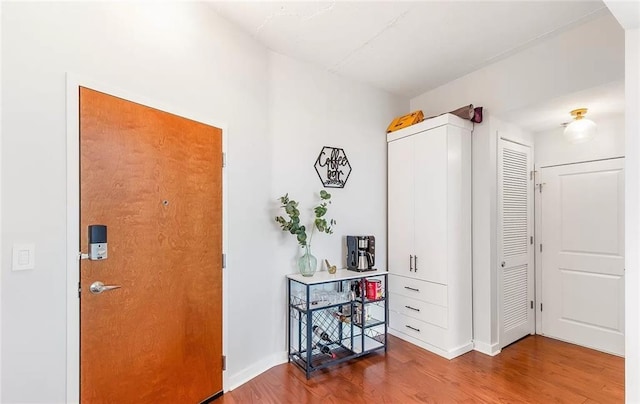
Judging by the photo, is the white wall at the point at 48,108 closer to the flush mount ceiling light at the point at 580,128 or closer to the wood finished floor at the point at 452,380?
the wood finished floor at the point at 452,380

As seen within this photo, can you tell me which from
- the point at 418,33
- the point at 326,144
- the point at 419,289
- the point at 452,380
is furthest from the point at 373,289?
the point at 418,33

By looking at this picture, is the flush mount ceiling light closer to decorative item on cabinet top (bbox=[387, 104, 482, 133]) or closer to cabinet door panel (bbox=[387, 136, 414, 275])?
decorative item on cabinet top (bbox=[387, 104, 482, 133])

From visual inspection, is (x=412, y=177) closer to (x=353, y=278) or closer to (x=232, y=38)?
(x=353, y=278)

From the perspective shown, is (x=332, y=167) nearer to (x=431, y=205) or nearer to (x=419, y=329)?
(x=431, y=205)

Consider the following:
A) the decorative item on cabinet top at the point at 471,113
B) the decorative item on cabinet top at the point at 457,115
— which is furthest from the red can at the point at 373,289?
the decorative item on cabinet top at the point at 471,113

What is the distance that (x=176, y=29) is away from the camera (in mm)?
1976

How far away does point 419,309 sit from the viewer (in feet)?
10.3

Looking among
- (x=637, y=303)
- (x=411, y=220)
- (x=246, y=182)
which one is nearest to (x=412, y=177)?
(x=411, y=220)

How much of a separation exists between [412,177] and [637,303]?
1.98 m

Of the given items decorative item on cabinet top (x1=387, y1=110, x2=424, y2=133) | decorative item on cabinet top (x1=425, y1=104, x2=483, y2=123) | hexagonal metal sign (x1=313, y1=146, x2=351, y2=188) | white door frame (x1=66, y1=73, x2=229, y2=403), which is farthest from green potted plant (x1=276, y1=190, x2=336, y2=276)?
decorative item on cabinet top (x1=425, y1=104, x2=483, y2=123)

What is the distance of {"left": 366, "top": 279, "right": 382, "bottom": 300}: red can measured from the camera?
295 centimetres

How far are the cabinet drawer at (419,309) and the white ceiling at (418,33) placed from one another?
2.00 m

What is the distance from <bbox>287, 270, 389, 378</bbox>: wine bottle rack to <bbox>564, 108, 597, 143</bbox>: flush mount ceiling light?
2143 millimetres

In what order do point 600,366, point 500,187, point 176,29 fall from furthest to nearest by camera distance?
point 500,187 → point 600,366 → point 176,29
